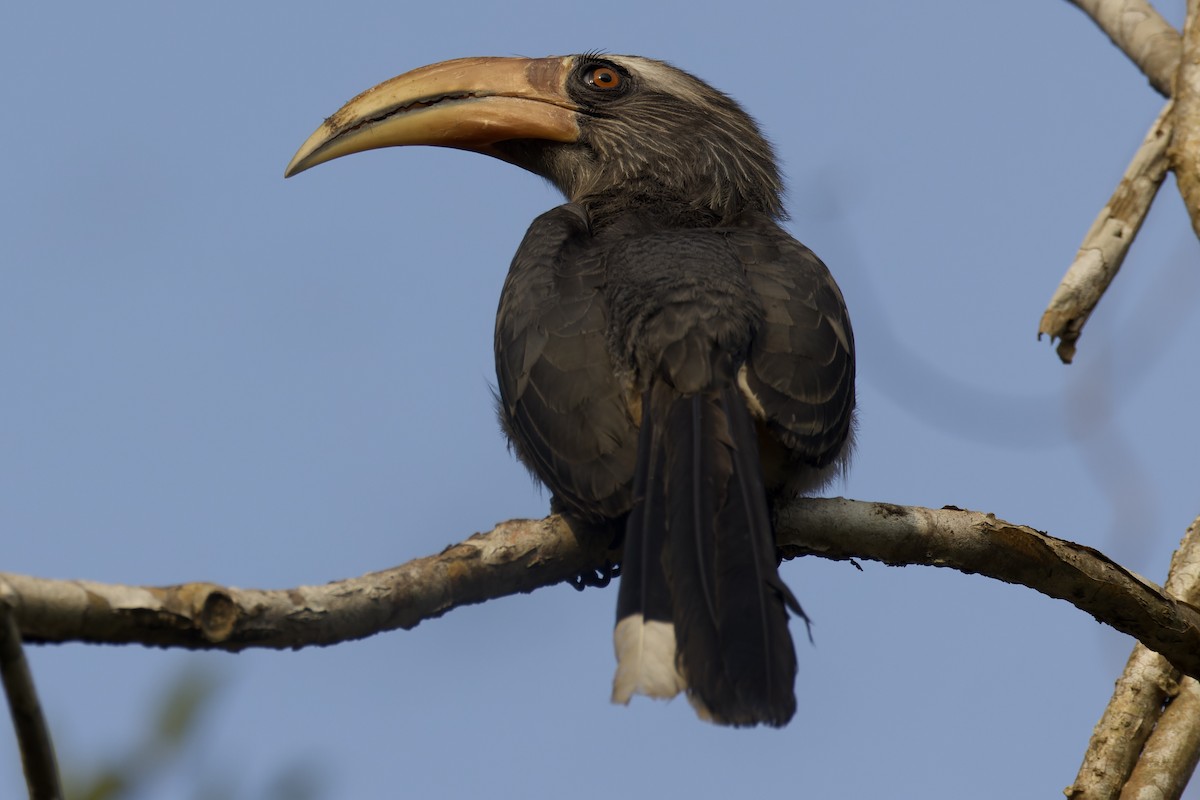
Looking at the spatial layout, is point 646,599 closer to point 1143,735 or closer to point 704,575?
point 704,575

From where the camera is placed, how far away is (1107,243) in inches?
176

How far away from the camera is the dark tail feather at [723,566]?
3.40 meters

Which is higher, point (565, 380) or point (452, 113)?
point (452, 113)

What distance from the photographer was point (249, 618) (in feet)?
9.46

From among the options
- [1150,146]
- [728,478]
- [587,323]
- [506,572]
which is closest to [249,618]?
[506,572]

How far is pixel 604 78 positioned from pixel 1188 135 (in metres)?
2.62

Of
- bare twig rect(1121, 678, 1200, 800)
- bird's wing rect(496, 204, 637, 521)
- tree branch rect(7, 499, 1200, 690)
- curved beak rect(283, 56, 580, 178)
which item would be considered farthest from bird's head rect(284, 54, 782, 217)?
bare twig rect(1121, 678, 1200, 800)

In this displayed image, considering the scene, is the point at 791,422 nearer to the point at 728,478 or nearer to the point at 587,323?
the point at 728,478

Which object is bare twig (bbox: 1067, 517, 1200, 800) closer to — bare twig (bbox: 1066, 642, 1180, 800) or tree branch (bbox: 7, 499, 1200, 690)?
bare twig (bbox: 1066, 642, 1180, 800)

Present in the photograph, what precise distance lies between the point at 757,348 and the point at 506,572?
107cm

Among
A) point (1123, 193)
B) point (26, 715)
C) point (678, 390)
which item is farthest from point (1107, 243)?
point (26, 715)

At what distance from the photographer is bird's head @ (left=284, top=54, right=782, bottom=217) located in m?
5.93

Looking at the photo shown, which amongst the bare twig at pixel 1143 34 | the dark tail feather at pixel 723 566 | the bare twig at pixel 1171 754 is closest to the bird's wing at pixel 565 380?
the dark tail feather at pixel 723 566

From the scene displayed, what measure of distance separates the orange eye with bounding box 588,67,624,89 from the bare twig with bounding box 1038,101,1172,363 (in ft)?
8.03
